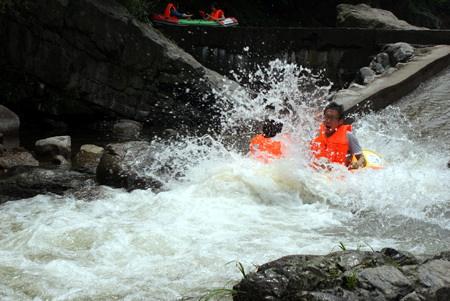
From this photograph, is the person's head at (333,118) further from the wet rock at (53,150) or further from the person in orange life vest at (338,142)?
the wet rock at (53,150)

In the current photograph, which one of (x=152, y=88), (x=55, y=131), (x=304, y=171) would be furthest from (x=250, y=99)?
(x=304, y=171)

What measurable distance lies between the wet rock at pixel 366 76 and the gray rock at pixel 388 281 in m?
8.86

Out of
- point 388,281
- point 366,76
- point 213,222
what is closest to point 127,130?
point 366,76

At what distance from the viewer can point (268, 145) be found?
7.38 m

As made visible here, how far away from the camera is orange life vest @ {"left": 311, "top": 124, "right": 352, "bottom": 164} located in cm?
730

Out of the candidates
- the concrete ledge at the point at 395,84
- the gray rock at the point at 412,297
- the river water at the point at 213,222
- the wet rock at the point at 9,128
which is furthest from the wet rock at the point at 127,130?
the gray rock at the point at 412,297

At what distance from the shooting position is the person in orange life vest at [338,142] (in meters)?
7.29

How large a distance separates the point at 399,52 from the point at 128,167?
7874mm

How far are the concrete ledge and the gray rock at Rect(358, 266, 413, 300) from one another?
274 inches

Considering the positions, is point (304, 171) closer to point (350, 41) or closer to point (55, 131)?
point (55, 131)

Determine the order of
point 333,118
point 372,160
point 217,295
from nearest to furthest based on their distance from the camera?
1. point 217,295
2. point 333,118
3. point 372,160

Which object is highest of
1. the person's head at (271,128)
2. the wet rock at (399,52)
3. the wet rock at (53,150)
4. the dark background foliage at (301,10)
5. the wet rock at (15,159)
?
the dark background foliage at (301,10)

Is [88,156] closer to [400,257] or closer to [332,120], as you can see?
[332,120]

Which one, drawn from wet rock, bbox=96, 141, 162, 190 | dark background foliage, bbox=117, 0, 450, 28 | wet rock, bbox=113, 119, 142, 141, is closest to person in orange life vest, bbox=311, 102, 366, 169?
wet rock, bbox=96, 141, 162, 190
